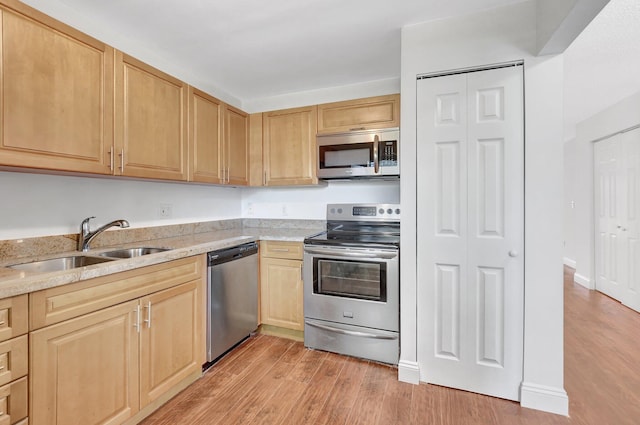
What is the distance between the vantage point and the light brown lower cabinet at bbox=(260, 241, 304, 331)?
8.36 feet

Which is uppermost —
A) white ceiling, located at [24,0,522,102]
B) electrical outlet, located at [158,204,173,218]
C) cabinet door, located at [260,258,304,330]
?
white ceiling, located at [24,0,522,102]

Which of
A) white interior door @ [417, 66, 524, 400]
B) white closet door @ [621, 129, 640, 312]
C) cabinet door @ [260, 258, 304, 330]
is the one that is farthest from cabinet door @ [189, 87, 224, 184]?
white closet door @ [621, 129, 640, 312]

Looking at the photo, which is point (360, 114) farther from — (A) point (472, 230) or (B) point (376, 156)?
(A) point (472, 230)

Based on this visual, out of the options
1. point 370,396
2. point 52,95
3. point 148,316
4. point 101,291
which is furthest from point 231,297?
point 52,95

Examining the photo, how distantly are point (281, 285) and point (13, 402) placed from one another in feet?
5.67

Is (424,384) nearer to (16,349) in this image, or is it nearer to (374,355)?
(374,355)

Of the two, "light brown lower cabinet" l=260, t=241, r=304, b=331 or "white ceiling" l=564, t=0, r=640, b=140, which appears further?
"light brown lower cabinet" l=260, t=241, r=304, b=331

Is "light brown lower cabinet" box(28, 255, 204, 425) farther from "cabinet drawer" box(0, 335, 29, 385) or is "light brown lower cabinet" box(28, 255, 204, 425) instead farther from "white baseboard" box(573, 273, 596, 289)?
"white baseboard" box(573, 273, 596, 289)

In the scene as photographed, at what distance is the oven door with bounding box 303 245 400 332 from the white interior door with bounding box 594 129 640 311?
121 inches

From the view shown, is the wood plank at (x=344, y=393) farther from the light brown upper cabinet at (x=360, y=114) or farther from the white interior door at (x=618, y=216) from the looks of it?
the white interior door at (x=618, y=216)

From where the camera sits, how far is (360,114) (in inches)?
105

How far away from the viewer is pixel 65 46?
1.48 m

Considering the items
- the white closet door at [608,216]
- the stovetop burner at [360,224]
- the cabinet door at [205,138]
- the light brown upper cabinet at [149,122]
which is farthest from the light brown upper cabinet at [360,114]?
the white closet door at [608,216]

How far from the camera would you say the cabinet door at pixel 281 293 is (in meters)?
2.55
